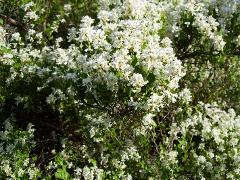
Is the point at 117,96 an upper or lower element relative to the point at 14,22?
lower

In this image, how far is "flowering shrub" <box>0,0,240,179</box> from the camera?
684cm

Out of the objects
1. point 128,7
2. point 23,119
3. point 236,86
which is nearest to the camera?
point 128,7

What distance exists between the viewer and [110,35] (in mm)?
7332

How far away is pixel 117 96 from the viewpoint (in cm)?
686

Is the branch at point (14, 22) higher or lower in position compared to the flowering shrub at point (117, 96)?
higher

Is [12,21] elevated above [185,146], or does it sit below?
above

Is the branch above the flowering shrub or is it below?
above

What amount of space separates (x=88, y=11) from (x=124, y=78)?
4695mm

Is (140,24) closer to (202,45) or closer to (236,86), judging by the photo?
(202,45)

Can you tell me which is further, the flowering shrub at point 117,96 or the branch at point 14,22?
the branch at point 14,22

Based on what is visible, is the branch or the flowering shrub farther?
the branch

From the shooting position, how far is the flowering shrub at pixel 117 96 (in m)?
6.84

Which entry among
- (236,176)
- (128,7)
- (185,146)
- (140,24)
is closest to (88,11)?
(128,7)

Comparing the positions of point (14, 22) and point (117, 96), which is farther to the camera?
point (14, 22)
